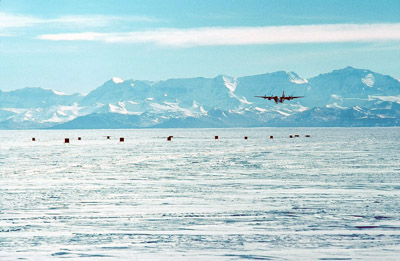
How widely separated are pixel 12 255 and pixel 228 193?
1581 cm

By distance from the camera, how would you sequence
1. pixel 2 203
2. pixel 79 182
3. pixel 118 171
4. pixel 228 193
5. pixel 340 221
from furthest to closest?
1. pixel 118 171
2. pixel 79 182
3. pixel 228 193
4. pixel 2 203
5. pixel 340 221

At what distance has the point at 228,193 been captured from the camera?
31078 mm

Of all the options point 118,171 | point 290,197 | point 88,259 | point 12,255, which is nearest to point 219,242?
point 88,259

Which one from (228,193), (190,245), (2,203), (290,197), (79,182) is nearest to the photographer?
(190,245)

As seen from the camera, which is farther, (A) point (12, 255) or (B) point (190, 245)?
(B) point (190, 245)

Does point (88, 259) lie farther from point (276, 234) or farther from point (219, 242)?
point (276, 234)

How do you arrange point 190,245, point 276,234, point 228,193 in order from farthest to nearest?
point 228,193
point 276,234
point 190,245

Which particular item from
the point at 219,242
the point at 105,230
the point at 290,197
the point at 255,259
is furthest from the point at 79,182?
the point at 255,259

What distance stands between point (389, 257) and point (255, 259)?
110 inches

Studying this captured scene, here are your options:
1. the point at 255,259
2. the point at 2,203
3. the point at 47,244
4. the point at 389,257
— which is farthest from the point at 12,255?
the point at 2,203

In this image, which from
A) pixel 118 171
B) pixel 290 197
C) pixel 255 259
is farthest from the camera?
pixel 118 171

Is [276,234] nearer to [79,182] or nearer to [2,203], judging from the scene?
[2,203]

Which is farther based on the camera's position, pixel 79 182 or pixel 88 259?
pixel 79 182

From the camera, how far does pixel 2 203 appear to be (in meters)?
27.4
